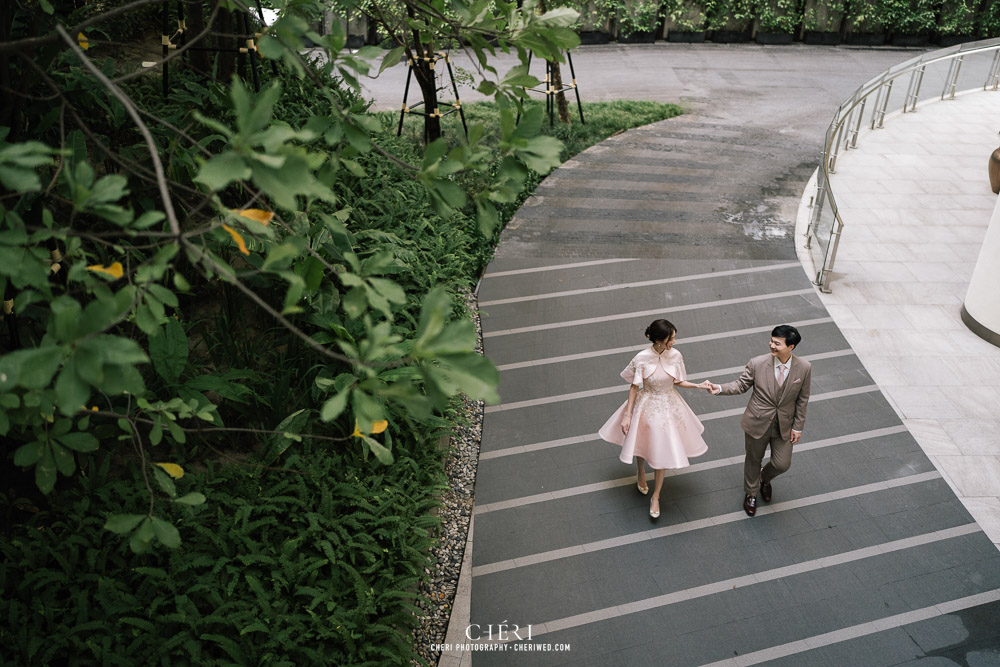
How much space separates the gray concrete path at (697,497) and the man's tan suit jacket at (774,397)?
853 mm

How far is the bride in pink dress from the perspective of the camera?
576 cm

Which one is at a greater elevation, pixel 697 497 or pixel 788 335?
pixel 788 335

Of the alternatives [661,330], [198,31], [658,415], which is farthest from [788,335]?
[198,31]

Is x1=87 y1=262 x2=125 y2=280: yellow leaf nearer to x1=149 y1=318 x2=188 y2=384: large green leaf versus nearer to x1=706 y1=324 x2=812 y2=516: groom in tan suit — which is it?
x1=149 y1=318 x2=188 y2=384: large green leaf

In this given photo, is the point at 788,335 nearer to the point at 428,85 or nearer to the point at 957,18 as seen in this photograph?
the point at 428,85

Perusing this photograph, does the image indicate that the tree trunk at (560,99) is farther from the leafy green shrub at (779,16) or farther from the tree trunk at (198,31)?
the leafy green shrub at (779,16)

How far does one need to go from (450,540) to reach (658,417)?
1796mm

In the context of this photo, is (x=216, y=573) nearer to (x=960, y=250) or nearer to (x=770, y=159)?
(x=960, y=250)

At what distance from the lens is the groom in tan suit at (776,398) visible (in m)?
5.52

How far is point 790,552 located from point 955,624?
1.10m

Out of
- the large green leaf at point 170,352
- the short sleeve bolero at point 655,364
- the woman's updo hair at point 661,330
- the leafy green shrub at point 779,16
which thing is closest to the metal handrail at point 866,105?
the short sleeve bolero at point 655,364

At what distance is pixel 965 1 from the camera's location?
69.5 ft

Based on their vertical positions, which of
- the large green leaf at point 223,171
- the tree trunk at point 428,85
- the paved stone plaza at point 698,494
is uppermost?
the large green leaf at point 223,171

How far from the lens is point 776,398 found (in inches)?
221
